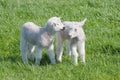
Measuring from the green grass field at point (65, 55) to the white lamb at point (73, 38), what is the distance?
0.52 ft

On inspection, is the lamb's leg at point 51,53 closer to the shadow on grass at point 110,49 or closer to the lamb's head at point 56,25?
the lamb's head at point 56,25

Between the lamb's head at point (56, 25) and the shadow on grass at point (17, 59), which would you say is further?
the shadow on grass at point (17, 59)

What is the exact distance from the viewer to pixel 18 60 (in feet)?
22.9

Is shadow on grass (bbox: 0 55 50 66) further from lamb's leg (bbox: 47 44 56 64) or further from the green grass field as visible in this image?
lamb's leg (bbox: 47 44 56 64)

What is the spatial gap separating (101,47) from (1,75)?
75.1 inches

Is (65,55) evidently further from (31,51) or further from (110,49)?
(110,49)

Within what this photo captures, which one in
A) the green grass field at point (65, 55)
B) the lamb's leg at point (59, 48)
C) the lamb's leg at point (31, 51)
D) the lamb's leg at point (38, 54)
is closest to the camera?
the green grass field at point (65, 55)

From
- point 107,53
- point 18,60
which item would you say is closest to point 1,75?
point 18,60

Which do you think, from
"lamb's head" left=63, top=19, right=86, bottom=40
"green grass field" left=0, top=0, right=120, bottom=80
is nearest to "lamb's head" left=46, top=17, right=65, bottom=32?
"lamb's head" left=63, top=19, right=86, bottom=40

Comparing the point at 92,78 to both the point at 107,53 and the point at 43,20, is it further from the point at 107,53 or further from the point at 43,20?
the point at 43,20

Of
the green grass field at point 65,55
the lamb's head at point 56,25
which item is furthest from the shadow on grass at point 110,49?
the lamb's head at point 56,25

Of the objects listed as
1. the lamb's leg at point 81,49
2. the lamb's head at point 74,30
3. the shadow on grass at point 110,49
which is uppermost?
the lamb's head at point 74,30

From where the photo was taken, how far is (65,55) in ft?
23.7

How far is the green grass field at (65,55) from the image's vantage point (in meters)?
6.38
